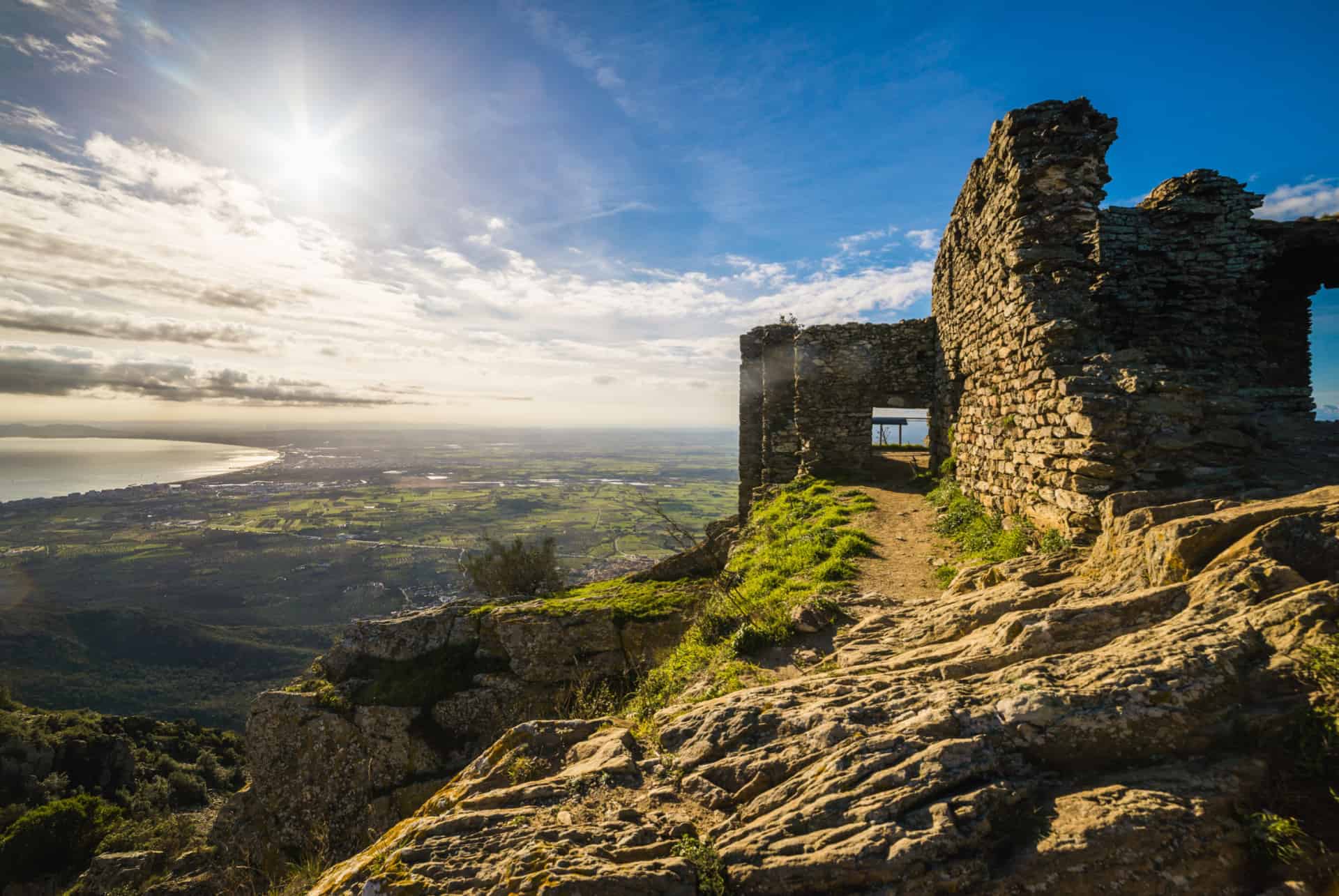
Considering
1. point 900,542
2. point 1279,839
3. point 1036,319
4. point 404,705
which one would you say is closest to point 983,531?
point 900,542

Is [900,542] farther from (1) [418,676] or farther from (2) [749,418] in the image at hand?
(2) [749,418]

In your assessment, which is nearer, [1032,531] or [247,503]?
[1032,531]

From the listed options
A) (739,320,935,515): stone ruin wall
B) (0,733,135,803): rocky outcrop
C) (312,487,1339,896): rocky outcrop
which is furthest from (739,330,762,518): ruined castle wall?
(0,733,135,803): rocky outcrop

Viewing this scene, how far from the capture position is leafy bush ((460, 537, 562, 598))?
18875 mm

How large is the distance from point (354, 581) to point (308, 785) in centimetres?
7196

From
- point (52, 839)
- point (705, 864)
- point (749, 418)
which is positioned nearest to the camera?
point (705, 864)

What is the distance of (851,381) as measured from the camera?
1727 centimetres

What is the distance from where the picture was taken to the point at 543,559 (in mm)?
19906

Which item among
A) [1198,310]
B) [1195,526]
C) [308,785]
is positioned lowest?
[308,785]

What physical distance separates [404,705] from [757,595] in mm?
7642

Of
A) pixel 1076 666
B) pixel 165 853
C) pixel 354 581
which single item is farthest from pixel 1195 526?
pixel 354 581

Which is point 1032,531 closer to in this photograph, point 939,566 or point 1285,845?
point 939,566

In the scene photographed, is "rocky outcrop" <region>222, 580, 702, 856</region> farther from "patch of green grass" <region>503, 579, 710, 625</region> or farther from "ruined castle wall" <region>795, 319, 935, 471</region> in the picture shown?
"ruined castle wall" <region>795, 319, 935, 471</region>

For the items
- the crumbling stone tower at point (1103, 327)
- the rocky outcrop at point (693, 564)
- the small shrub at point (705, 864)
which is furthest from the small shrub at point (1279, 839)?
the rocky outcrop at point (693, 564)
